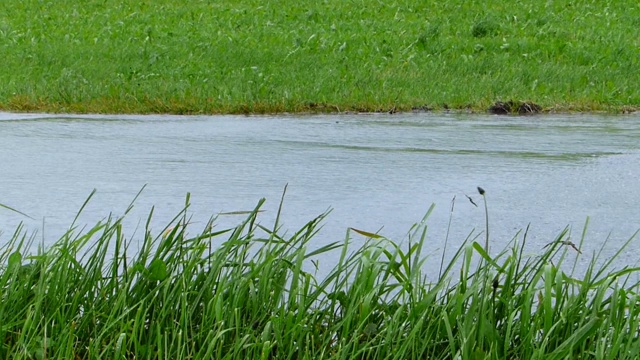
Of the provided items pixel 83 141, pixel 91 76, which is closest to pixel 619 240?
pixel 83 141

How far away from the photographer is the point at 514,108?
9320 millimetres

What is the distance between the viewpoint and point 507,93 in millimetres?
10062

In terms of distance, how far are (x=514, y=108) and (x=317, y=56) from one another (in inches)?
121

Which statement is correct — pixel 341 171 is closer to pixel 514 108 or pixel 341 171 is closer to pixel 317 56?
pixel 514 108

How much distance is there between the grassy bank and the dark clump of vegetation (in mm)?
111

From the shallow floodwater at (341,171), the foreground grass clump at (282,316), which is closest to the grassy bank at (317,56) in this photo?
the shallow floodwater at (341,171)

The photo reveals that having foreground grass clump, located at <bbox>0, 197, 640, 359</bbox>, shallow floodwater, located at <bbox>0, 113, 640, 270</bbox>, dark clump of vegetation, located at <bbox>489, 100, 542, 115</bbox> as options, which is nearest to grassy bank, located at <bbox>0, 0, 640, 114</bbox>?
dark clump of vegetation, located at <bbox>489, 100, 542, 115</bbox>

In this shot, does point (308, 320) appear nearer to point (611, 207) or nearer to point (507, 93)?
point (611, 207)

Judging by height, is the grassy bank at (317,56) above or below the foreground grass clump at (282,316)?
above

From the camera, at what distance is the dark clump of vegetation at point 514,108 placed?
9289 mm

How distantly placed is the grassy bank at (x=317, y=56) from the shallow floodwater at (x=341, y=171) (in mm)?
669

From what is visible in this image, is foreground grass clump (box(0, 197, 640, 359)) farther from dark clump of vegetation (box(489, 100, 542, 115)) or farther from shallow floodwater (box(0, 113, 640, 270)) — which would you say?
dark clump of vegetation (box(489, 100, 542, 115))

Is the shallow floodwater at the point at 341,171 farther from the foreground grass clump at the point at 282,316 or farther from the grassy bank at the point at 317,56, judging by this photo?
the foreground grass clump at the point at 282,316

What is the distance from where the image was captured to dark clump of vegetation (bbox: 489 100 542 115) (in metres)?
9.29
